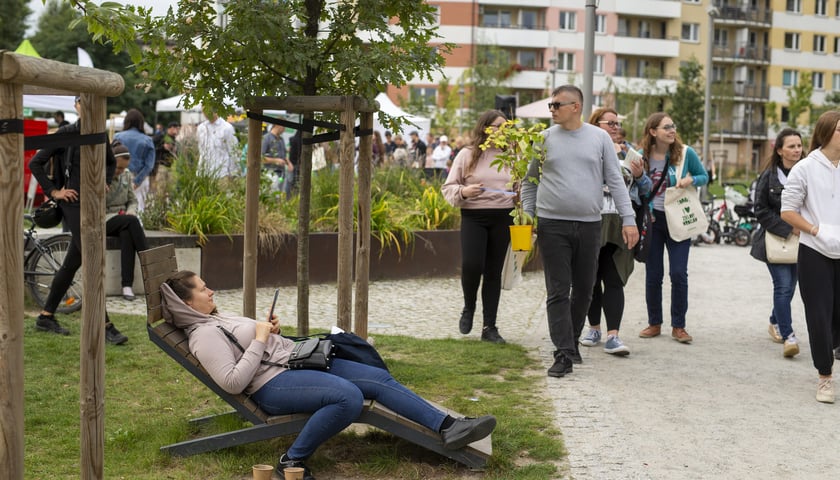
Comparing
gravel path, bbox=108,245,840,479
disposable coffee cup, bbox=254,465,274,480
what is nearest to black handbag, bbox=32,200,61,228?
gravel path, bbox=108,245,840,479

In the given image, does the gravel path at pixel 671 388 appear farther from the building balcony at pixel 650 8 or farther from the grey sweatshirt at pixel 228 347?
the building balcony at pixel 650 8

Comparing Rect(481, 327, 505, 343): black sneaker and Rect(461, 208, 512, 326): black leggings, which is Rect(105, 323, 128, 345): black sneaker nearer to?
Rect(461, 208, 512, 326): black leggings

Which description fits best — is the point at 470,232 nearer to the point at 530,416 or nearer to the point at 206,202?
the point at 530,416

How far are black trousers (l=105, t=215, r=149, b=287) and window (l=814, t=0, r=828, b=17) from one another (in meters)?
85.9

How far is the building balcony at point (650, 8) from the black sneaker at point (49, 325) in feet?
241

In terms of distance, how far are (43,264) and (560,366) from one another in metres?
5.20

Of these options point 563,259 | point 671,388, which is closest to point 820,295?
point 671,388

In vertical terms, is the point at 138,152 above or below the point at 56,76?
below

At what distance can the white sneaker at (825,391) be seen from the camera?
22.9 ft

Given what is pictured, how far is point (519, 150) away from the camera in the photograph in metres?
7.73

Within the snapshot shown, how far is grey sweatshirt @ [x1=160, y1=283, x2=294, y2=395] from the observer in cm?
507

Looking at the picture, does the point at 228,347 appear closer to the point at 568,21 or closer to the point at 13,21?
the point at 13,21

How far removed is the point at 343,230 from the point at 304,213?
303 mm

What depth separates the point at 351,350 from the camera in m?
5.51
